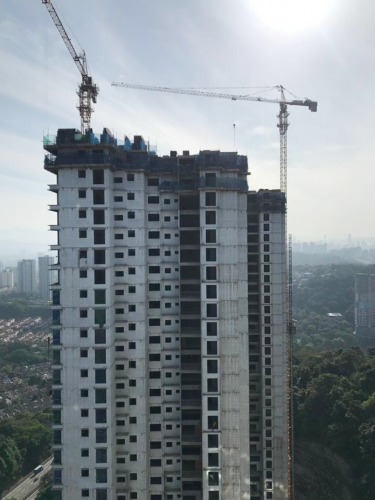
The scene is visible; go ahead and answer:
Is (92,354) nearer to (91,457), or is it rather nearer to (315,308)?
(91,457)

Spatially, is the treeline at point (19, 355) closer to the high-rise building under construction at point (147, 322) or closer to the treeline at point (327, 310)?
the treeline at point (327, 310)

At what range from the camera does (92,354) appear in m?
20.9

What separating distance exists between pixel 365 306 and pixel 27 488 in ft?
264

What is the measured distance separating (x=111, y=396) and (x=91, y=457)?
11.4 ft

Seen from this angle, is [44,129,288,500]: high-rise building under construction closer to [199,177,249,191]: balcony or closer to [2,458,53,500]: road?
[199,177,249,191]: balcony

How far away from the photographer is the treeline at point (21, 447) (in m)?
39.3

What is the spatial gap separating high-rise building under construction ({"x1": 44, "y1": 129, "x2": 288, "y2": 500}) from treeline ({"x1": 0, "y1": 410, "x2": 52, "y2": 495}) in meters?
23.6

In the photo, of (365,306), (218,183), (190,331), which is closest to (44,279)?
(365,306)

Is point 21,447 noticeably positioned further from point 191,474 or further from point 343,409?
point 343,409

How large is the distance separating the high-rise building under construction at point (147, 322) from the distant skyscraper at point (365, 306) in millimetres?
74914

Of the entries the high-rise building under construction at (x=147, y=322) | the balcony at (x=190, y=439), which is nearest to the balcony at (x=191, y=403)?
the high-rise building under construction at (x=147, y=322)

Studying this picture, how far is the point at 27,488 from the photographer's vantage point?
4009cm

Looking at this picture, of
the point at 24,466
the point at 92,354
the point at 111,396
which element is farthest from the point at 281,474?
the point at 24,466

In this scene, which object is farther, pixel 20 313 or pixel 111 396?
pixel 20 313
